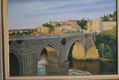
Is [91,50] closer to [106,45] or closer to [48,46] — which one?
[106,45]

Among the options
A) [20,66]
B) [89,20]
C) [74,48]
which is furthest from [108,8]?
[20,66]

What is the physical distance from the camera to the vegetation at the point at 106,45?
5.51 ft

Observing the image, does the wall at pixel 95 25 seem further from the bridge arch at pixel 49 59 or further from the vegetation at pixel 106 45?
the bridge arch at pixel 49 59

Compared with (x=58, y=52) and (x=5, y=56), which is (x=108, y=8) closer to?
(x=58, y=52)

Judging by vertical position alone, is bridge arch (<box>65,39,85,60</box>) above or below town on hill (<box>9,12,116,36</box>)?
below

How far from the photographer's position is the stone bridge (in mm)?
1688

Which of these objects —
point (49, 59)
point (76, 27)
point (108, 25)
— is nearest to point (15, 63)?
point (49, 59)

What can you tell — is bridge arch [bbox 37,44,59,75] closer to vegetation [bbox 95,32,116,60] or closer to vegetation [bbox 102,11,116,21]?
vegetation [bbox 95,32,116,60]

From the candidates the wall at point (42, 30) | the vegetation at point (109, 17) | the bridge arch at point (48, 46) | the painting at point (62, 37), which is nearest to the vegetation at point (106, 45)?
the painting at point (62, 37)

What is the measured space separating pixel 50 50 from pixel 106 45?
0.54 m

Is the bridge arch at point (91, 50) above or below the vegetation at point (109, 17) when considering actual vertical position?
below

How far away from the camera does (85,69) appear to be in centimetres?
171

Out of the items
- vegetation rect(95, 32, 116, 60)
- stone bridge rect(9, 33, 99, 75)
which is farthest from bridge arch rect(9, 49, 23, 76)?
vegetation rect(95, 32, 116, 60)

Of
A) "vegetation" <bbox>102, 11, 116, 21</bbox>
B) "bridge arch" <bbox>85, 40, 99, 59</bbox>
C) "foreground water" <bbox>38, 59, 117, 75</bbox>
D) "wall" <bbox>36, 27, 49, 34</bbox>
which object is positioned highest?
"vegetation" <bbox>102, 11, 116, 21</bbox>
